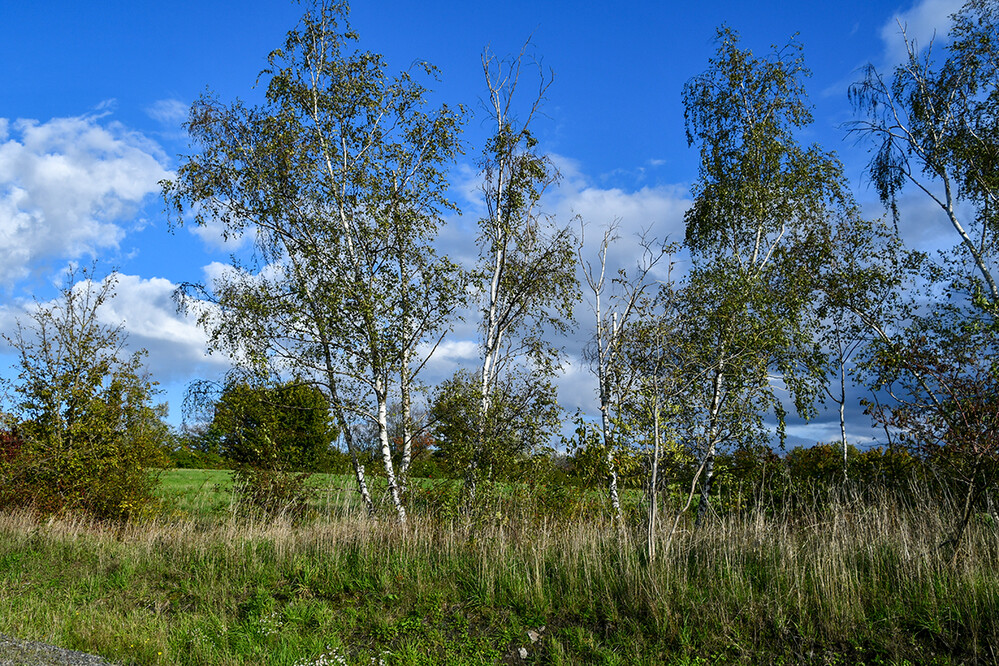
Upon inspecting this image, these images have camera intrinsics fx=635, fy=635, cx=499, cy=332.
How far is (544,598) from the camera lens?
5938 millimetres

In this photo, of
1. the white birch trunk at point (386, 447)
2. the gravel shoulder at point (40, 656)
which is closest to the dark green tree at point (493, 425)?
the white birch trunk at point (386, 447)

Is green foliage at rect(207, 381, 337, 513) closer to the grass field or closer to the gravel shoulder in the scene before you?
the grass field

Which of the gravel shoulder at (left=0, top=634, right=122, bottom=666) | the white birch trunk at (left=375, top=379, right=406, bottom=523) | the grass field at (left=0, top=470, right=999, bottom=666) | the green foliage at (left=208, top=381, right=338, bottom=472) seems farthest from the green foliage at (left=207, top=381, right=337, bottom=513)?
the gravel shoulder at (left=0, top=634, right=122, bottom=666)

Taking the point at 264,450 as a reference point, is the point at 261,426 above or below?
above

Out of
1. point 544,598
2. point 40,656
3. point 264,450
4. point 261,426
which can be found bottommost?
point 40,656

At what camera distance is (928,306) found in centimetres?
1491

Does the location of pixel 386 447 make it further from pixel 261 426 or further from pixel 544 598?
pixel 544 598

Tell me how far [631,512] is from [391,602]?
3651mm

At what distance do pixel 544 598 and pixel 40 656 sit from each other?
4.28 meters

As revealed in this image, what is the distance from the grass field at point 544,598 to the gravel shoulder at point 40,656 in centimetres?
30

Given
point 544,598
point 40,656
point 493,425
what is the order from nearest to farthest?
1. point 40,656
2. point 544,598
3. point 493,425

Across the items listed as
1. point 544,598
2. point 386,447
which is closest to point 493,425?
point 386,447

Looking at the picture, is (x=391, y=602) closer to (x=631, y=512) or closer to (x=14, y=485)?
(x=631, y=512)

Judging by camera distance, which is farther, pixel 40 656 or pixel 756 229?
pixel 756 229
